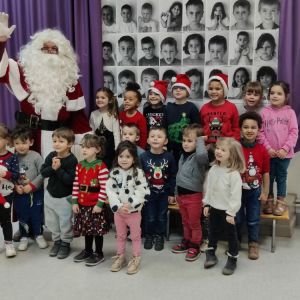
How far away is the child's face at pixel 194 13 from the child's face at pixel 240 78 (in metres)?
0.59

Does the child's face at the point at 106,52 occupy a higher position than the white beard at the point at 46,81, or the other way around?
the child's face at the point at 106,52

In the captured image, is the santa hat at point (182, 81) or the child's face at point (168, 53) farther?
the child's face at point (168, 53)

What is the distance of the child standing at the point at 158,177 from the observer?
327 centimetres

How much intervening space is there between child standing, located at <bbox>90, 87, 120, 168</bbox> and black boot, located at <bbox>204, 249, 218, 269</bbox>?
46.4 inches

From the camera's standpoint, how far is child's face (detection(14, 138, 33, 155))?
3.40 metres

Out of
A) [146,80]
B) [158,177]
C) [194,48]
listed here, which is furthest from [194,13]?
[158,177]

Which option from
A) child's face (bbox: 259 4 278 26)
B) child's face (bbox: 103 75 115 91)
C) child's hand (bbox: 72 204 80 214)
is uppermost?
child's face (bbox: 259 4 278 26)

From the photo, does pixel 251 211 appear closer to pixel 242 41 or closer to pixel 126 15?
pixel 242 41

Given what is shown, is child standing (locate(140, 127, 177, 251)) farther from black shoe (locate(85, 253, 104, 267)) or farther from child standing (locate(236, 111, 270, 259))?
child standing (locate(236, 111, 270, 259))

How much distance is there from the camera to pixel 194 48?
390 cm

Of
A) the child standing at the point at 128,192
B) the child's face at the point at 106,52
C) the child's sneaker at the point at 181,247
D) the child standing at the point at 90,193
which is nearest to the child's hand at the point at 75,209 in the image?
the child standing at the point at 90,193

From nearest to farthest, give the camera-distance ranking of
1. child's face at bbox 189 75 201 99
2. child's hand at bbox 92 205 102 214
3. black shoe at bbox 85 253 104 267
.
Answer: child's hand at bbox 92 205 102 214 → black shoe at bbox 85 253 104 267 → child's face at bbox 189 75 201 99

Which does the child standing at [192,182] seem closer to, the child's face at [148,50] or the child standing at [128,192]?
the child standing at [128,192]

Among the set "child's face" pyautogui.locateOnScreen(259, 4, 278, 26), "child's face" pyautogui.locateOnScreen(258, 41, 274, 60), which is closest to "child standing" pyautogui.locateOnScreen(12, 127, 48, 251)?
"child's face" pyautogui.locateOnScreen(258, 41, 274, 60)
